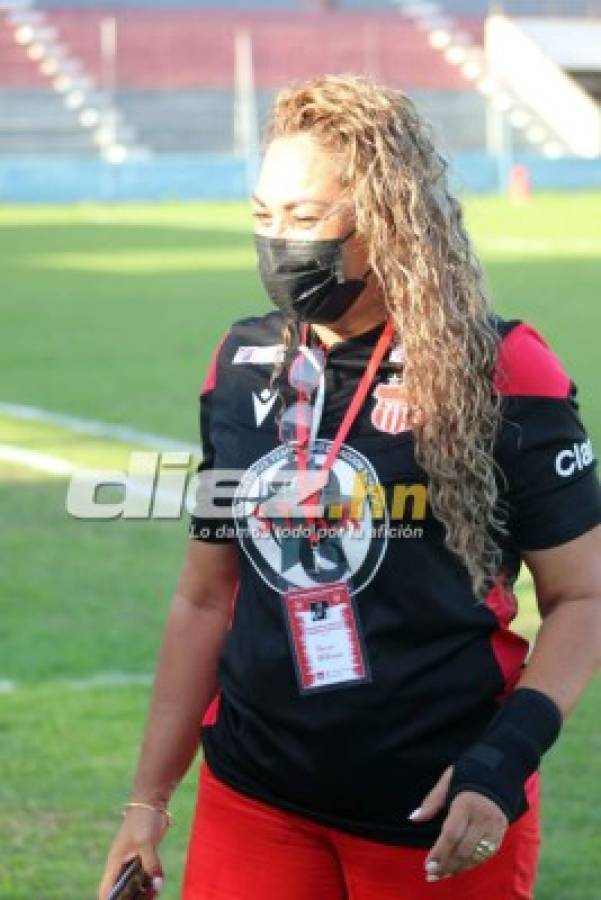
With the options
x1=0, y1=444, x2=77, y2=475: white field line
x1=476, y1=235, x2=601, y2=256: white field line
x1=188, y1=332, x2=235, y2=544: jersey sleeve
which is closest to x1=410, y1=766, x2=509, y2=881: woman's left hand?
x1=188, y1=332, x2=235, y2=544: jersey sleeve

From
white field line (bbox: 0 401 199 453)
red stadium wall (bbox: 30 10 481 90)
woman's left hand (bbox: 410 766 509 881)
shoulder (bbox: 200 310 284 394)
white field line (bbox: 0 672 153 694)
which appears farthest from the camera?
red stadium wall (bbox: 30 10 481 90)

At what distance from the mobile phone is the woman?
21 cm

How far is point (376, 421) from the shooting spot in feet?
10.5

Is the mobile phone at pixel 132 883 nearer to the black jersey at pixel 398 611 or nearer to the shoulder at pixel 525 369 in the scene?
the black jersey at pixel 398 611

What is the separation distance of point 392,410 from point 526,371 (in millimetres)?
204

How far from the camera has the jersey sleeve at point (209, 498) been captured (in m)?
3.38

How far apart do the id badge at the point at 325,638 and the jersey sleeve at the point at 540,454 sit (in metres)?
0.28

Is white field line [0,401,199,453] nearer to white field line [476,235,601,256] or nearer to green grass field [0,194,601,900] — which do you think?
green grass field [0,194,601,900]

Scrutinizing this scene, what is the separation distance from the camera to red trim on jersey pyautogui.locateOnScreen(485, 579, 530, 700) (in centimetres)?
318

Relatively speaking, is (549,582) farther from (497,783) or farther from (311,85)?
(311,85)

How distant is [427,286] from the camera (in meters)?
3.18

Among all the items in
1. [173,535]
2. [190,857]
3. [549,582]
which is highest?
[549,582]

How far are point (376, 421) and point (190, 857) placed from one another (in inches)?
30.4

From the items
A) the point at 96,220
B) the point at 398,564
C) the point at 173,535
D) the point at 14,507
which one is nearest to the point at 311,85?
the point at 398,564
